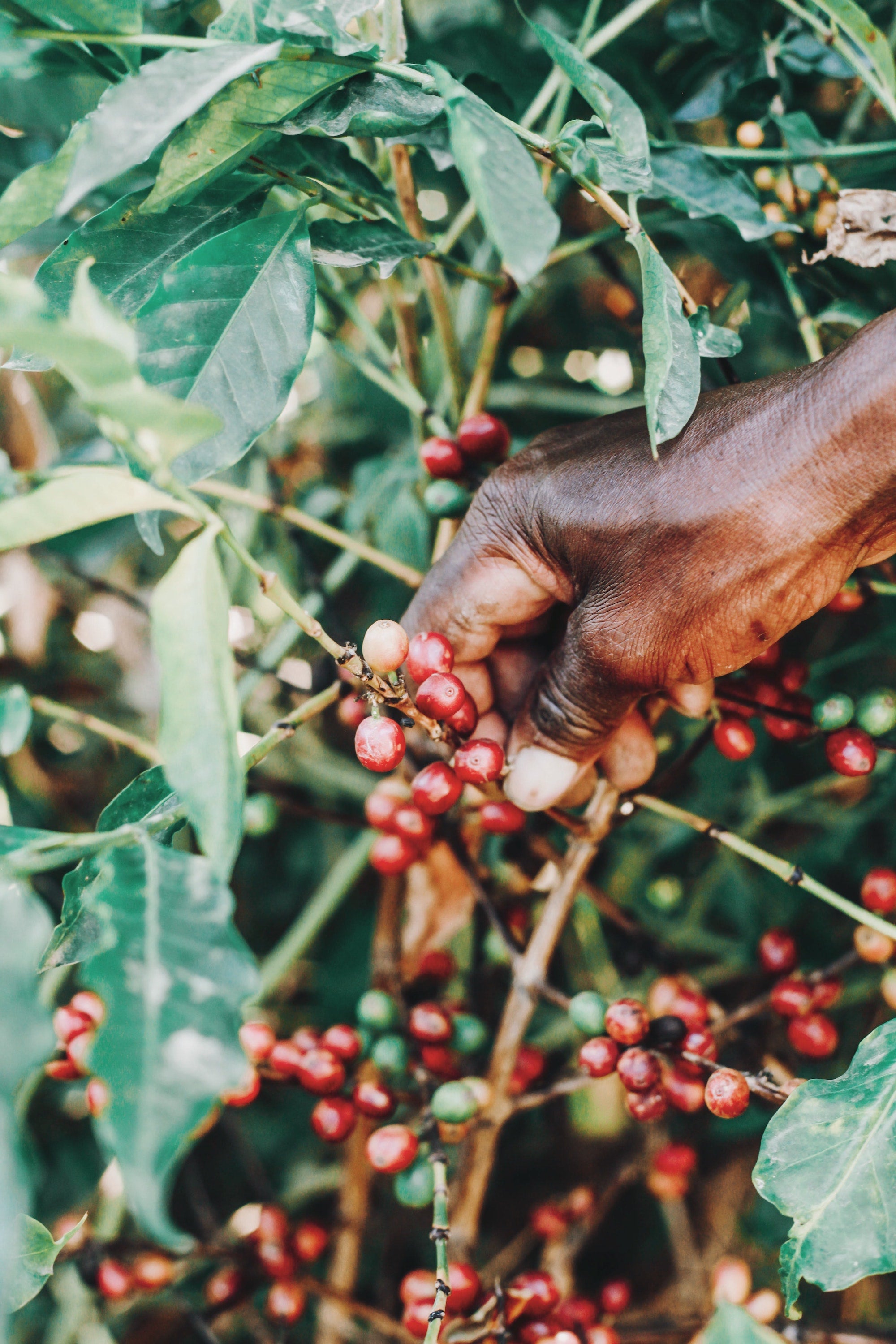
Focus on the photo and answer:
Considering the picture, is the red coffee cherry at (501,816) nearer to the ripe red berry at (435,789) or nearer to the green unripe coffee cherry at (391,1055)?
the ripe red berry at (435,789)

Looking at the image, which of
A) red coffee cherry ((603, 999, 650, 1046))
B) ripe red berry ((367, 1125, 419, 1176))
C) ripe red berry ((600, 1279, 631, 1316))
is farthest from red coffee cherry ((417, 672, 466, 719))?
ripe red berry ((600, 1279, 631, 1316))

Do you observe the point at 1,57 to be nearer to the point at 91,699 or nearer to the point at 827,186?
the point at 827,186

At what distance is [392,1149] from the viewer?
2.83 feet

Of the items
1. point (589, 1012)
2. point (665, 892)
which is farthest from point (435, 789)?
point (665, 892)

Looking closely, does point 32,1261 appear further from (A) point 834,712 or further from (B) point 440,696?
(A) point 834,712

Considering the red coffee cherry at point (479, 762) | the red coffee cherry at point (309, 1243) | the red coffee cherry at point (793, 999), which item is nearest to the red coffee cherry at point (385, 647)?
the red coffee cherry at point (479, 762)

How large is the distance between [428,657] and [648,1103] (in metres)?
0.45

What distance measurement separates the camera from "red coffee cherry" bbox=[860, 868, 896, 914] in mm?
962

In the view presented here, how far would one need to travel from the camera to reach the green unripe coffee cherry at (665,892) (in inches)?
51.0

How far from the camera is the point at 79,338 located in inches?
15.4

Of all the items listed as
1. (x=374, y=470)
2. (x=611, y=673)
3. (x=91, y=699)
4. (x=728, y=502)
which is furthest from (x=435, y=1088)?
(x=91, y=699)

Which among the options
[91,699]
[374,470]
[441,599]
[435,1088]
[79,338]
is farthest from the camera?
[91,699]

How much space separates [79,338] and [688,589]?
18.4 inches

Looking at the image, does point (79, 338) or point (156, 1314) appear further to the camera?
point (156, 1314)
